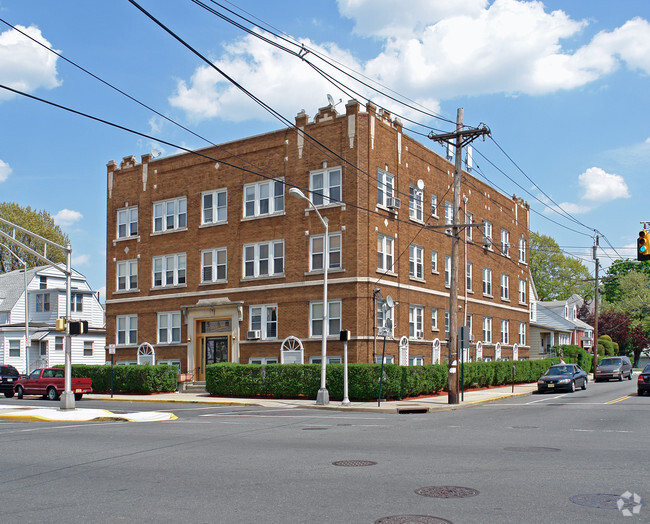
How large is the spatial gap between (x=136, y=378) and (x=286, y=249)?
10.2 m

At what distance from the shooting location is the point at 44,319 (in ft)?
193

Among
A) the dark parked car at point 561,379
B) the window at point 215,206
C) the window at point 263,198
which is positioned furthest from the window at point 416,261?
the window at point 215,206

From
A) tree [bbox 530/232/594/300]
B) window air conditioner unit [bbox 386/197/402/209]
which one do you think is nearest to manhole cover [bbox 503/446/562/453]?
window air conditioner unit [bbox 386/197/402/209]

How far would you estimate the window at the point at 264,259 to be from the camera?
35469mm

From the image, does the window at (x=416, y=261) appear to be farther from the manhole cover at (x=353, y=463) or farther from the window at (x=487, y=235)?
the manhole cover at (x=353, y=463)

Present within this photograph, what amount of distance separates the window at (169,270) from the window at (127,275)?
1749 mm

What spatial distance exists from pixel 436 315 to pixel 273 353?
9879mm

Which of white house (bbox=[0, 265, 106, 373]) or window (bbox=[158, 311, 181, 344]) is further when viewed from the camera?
white house (bbox=[0, 265, 106, 373])

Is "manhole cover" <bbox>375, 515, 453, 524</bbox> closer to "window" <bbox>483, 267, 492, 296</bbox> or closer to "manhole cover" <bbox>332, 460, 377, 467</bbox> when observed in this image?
"manhole cover" <bbox>332, 460, 377, 467</bbox>

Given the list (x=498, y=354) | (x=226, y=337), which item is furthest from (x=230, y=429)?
(x=498, y=354)

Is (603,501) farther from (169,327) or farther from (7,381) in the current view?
(7,381)

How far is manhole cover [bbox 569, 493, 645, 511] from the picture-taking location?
7902 mm

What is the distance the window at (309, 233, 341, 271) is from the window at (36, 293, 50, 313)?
1330 inches

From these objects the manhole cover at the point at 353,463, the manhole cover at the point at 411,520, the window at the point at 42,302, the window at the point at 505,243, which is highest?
the window at the point at 505,243
